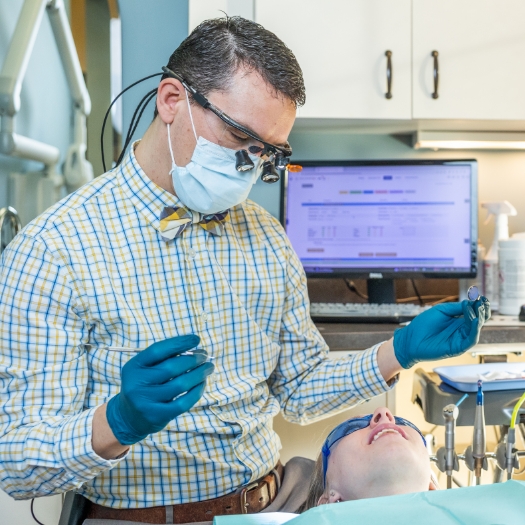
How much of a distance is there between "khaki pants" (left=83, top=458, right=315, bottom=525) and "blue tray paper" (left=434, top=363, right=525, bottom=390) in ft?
1.48

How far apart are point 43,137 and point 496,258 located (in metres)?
1.55

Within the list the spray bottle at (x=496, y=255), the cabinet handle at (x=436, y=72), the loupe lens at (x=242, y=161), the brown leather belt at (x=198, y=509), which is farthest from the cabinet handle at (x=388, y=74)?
the brown leather belt at (x=198, y=509)

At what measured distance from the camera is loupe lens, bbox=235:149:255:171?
1.17 metres

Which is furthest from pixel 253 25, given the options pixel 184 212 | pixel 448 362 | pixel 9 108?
pixel 448 362

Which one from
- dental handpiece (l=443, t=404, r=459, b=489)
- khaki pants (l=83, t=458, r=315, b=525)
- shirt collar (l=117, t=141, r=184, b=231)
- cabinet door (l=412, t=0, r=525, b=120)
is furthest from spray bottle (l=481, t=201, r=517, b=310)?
shirt collar (l=117, t=141, r=184, b=231)

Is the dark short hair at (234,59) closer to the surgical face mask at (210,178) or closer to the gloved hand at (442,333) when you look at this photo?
the surgical face mask at (210,178)

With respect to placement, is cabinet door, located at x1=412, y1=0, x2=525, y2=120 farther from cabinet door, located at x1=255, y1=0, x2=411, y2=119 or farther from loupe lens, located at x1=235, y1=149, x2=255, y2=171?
loupe lens, located at x1=235, y1=149, x2=255, y2=171

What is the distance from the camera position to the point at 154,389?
2.95 ft

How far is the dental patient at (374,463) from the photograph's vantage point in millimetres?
1170

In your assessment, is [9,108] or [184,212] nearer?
[184,212]

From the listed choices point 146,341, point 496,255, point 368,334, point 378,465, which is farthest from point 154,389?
point 496,255

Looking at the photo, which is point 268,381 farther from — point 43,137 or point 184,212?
point 43,137

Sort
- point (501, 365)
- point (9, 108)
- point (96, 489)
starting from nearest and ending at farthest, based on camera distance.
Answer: point (96, 489)
point (9, 108)
point (501, 365)

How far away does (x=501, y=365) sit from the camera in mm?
1714
